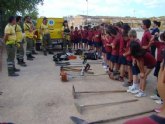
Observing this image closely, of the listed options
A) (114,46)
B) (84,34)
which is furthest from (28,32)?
(114,46)

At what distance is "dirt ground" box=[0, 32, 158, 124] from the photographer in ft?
19.7

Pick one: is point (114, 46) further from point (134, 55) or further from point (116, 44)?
point (134, 55)

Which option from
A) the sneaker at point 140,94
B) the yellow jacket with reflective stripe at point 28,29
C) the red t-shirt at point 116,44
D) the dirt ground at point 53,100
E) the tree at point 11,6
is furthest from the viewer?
the tree at point 11,6

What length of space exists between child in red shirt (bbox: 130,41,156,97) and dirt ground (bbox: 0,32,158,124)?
43 centimetres

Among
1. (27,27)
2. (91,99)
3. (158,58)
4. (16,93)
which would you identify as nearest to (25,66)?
(27,27)

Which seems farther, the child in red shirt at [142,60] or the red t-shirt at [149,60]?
the red t-shirt at [149,60]

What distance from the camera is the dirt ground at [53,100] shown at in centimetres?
600

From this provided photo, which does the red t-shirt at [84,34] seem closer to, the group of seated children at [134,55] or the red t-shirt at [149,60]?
the group of seated children at [134,55]

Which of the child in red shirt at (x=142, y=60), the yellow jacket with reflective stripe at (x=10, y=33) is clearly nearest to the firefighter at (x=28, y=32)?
the yellow jacket with reflective stripe at (x=10, y=33)

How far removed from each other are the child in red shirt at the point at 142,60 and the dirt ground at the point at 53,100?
429mm

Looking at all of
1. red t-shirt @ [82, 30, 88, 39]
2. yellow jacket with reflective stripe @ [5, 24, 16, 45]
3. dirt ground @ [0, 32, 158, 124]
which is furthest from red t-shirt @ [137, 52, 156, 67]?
red t-shirt @ [82, 30, 88, 39]

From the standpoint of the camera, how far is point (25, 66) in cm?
1238

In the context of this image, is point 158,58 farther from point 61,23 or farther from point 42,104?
point 61,23

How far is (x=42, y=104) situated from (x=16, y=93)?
1283 millimetres
